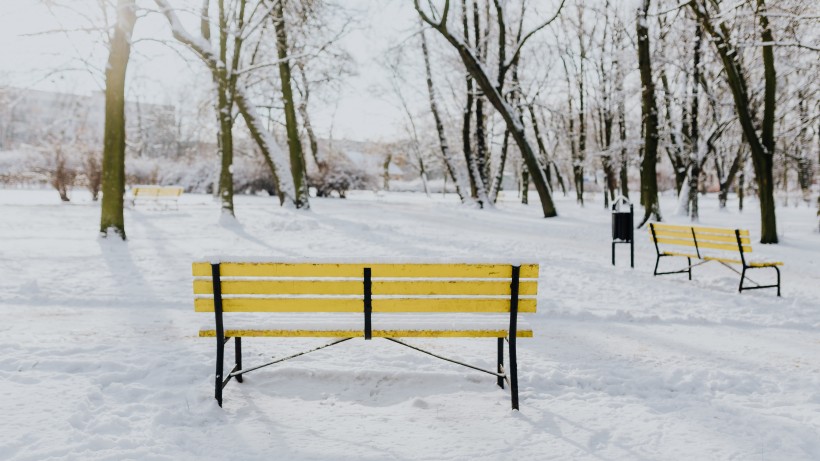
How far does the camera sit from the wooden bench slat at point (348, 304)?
12.6 ft

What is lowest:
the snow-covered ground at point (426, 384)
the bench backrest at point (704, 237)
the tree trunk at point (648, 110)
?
the snow-covered ground at point (426, 384)

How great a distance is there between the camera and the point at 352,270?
3.79 meters

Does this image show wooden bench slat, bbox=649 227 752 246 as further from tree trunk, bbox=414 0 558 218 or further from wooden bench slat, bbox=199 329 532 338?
tree trunk, bbox=414 0 558 218

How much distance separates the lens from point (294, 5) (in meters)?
16.4

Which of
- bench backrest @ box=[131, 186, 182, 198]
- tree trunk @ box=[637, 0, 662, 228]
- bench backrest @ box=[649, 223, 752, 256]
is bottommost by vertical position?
bench backrest @ box=[649, 223, 752, 256]

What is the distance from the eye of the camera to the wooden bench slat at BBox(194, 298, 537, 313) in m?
3.85

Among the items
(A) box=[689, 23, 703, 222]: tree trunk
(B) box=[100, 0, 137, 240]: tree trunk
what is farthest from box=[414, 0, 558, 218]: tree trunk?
(B) box=[100, 0, 137, 240]: tree trunk

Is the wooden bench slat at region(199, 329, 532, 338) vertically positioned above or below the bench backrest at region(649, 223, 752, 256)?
below

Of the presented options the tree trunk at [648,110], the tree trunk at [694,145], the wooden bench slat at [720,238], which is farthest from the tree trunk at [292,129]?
the wooden bench slat at [720,238]

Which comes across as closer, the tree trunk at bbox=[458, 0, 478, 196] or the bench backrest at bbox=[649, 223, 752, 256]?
the bench backrest at bbox=[649, 223, 752, 256]

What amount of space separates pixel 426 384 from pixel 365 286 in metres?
0.97

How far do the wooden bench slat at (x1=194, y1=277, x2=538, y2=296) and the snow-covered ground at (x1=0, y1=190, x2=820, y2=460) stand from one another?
0.23m

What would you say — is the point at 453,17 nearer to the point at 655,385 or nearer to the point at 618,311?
the point at 618,311

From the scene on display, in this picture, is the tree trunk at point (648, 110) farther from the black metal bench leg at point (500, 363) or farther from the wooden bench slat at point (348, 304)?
the wooden bench slat at point (348, 304)
